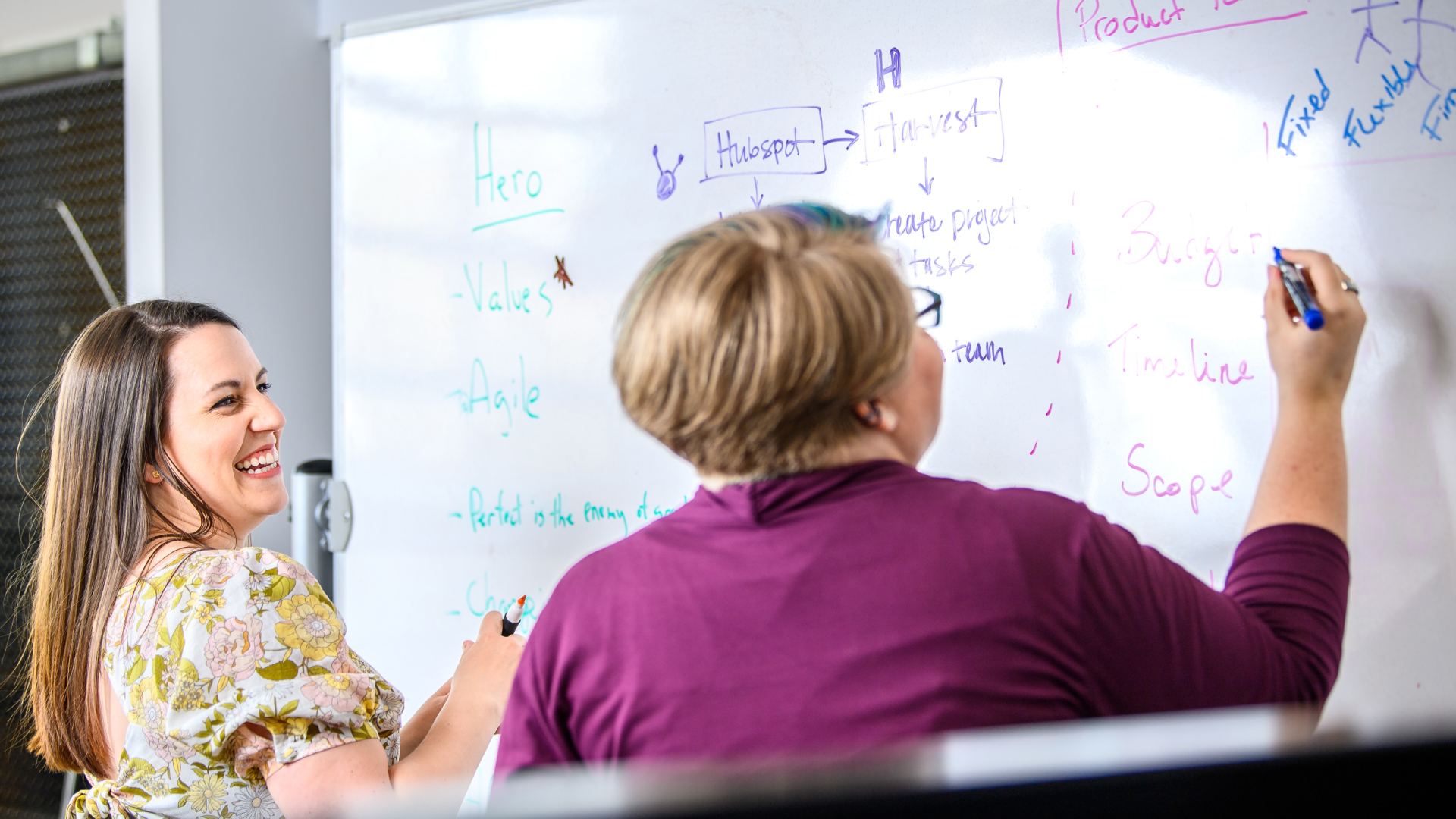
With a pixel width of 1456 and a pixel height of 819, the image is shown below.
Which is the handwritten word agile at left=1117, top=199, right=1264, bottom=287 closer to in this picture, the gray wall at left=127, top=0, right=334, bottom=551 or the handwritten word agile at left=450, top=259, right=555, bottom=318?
the handwritten word agile at left=450, top=259, right=555, bottom=318

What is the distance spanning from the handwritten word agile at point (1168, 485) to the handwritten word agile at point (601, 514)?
0.76 meters

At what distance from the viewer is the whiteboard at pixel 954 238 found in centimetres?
111

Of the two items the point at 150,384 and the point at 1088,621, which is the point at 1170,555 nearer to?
the point at 1088,621

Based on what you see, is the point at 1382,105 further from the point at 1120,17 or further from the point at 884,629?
the point at 884,629

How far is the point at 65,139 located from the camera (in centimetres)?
235

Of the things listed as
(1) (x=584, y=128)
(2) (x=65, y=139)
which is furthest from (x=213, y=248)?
(1) (x=584, y=128)

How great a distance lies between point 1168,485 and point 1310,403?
0.26m

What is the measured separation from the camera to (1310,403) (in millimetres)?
977

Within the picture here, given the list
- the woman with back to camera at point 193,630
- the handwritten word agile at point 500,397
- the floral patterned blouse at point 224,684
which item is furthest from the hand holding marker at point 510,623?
the handwritten word agile at point 500,397

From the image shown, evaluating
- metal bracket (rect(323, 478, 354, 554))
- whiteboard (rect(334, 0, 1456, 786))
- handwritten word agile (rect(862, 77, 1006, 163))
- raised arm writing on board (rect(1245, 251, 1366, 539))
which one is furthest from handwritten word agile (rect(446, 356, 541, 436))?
raised arm writing on board (rect(1245, 251, 1366, 539))

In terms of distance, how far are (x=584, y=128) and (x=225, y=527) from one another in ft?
2.68

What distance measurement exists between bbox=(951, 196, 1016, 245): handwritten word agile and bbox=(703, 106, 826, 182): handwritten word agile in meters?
0.22

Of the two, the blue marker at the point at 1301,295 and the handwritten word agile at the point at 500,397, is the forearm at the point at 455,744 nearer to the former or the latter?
the handwritten word agile at the point at 500,397

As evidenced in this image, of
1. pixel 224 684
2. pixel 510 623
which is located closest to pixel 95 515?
pixel 224 684
